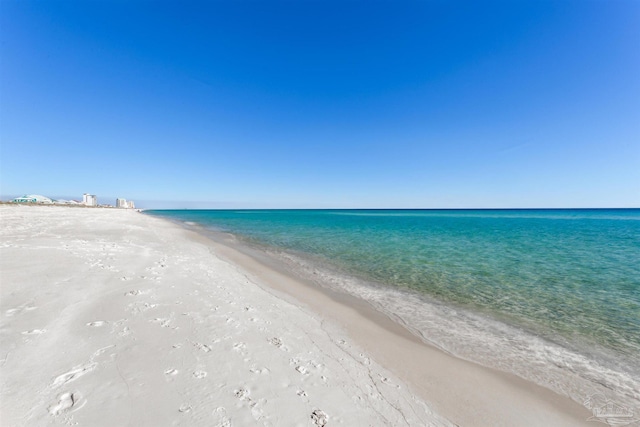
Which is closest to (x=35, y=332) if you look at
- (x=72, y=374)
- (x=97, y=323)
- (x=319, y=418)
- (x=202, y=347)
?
(x=97, y=323)

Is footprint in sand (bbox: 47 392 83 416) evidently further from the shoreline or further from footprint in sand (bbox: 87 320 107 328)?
the shoreline

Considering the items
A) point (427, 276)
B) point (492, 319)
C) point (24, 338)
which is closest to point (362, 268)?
point (427, 276)

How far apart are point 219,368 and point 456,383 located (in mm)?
4398

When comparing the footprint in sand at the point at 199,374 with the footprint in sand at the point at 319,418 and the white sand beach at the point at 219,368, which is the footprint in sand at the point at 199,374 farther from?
the footprint in sand at the point at 319,418

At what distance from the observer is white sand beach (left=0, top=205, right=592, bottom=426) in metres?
3.27

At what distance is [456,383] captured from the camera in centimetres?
468

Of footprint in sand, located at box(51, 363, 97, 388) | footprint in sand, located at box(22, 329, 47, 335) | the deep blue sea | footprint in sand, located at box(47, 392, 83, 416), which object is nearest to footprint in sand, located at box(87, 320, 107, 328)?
footprint in sand, located at box(22, 329, 47, 335)

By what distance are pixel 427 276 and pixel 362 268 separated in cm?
343

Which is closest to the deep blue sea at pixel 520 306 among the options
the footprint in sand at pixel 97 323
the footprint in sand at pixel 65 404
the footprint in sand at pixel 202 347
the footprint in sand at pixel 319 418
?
the footprint in sand at pixel 319 418

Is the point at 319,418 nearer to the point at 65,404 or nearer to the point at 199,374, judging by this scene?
the point at 199,374

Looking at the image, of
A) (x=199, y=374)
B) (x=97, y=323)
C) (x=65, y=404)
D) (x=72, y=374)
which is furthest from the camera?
(x=97, y=323)

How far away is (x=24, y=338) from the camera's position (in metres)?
4.55

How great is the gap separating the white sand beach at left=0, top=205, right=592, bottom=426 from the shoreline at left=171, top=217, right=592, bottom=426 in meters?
0.03

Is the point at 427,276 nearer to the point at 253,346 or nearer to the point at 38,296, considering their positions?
the point at 253,346
